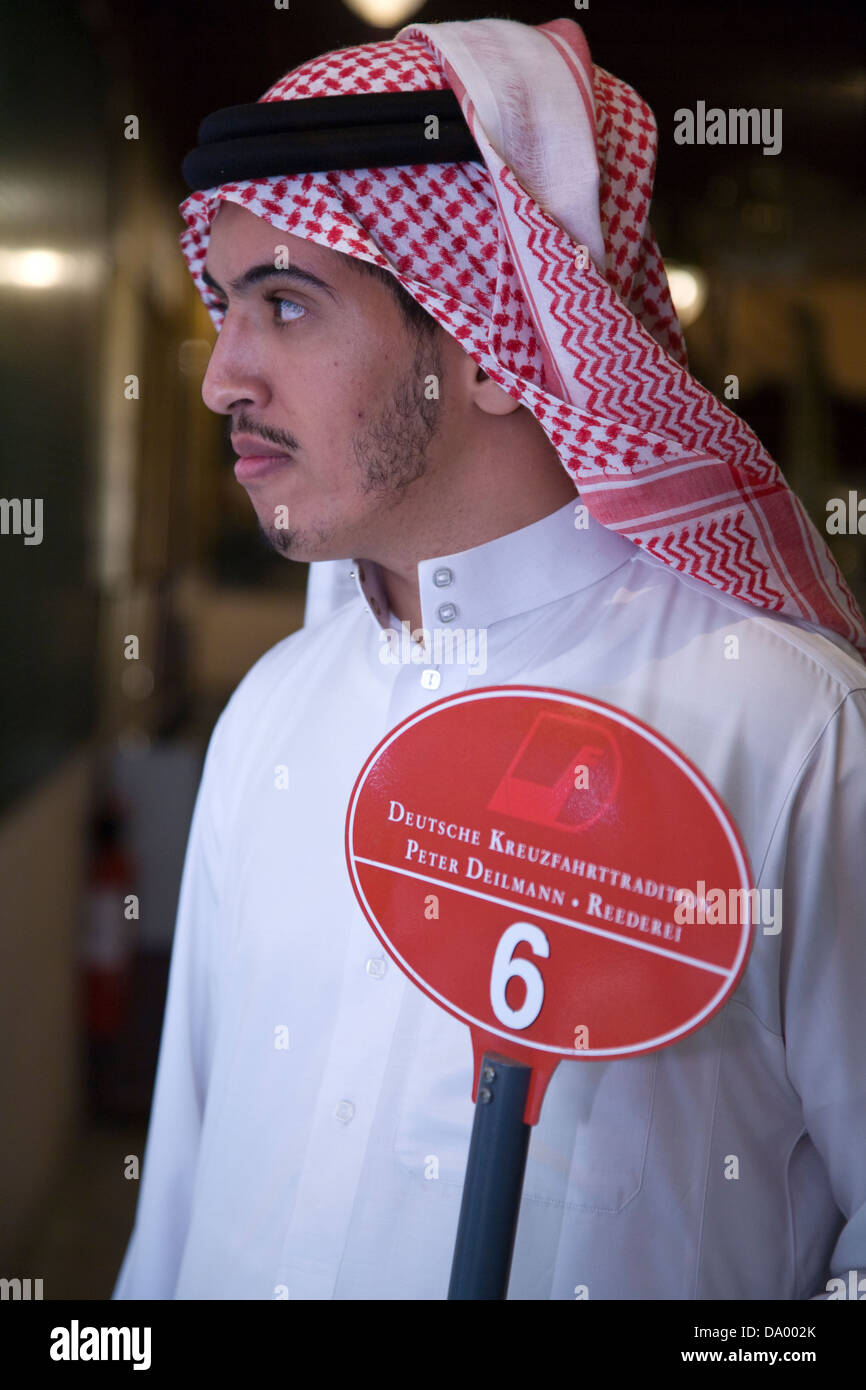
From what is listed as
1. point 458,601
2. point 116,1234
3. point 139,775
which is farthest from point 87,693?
point 458,601

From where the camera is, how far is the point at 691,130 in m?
0.99

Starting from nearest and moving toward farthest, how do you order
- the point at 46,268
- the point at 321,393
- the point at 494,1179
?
1. the point at 494,1179
2. the point at 321,393
3. the point at 46,268

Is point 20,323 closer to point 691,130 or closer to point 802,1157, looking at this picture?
point 691,130

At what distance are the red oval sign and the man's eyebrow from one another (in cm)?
36

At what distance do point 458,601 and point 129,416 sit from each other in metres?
1.97

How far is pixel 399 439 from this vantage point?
84 cm

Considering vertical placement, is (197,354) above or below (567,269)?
above

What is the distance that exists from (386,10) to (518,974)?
2.78 ft

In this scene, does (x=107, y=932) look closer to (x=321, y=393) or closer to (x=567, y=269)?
(x=321, y=393)

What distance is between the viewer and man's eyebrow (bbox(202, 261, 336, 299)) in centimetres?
83

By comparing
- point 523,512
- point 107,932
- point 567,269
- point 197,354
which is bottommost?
point 107,932

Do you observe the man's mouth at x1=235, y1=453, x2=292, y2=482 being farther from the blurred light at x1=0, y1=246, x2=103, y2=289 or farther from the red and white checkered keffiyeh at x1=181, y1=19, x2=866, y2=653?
the blurred light at x1=0, y1=246, x2=103, y2=289

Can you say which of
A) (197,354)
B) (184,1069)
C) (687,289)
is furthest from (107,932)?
(687,289)

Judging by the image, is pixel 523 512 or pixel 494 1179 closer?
pixel 494 1179
